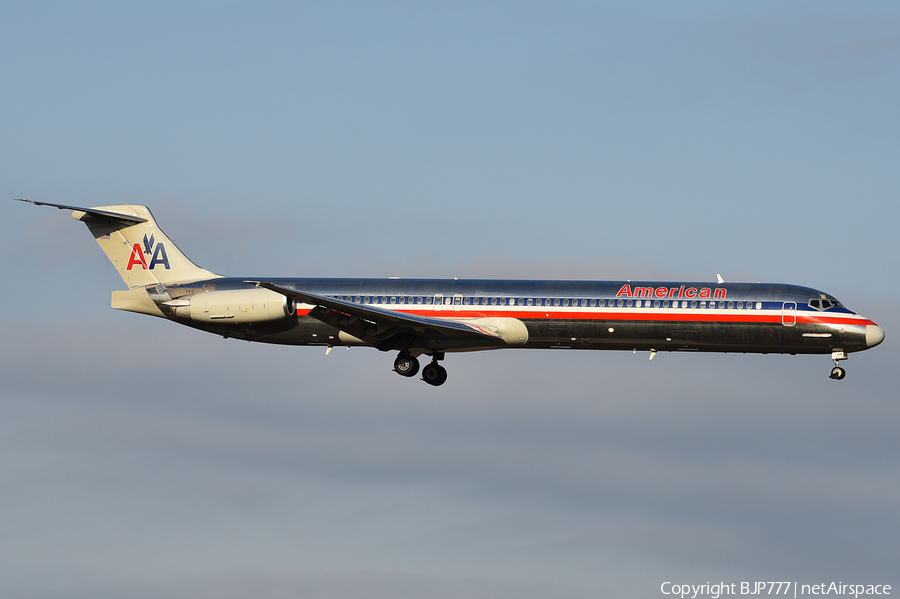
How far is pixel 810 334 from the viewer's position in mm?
42812

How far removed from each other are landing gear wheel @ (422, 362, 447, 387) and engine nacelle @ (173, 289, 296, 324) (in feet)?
21.6

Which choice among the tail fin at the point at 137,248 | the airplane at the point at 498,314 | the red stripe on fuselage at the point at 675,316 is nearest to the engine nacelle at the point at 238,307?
the airplane at the point at 498,314

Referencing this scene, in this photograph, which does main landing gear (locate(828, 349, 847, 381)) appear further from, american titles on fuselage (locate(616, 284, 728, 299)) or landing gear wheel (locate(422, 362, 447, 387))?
landing gear wheel (locate(422, 362, 447, 387))

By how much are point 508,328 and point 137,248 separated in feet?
61.3

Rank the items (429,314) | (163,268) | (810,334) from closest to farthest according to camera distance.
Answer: (810,334) → (429,314) → (163,268)

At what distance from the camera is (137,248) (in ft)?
168

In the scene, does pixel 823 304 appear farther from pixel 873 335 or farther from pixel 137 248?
pixel 137 248

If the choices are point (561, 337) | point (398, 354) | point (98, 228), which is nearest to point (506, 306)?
point (561, 337)

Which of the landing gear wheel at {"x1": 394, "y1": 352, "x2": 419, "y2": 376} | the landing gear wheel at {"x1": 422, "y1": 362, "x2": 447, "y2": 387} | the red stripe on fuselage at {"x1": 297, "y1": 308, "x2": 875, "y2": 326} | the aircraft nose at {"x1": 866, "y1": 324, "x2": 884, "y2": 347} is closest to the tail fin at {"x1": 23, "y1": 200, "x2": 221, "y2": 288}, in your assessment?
the landing gear wheel at {"x1": 394, "y1": 352, "x2": 419, "y2": 376}

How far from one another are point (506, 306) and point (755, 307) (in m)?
10.0

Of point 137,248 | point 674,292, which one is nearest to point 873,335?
point 674,292

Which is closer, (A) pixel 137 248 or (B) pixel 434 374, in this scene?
(B) pixel 434 374

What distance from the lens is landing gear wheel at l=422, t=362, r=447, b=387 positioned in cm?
4875

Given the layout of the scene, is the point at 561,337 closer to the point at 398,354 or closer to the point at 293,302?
the point at 398,354
